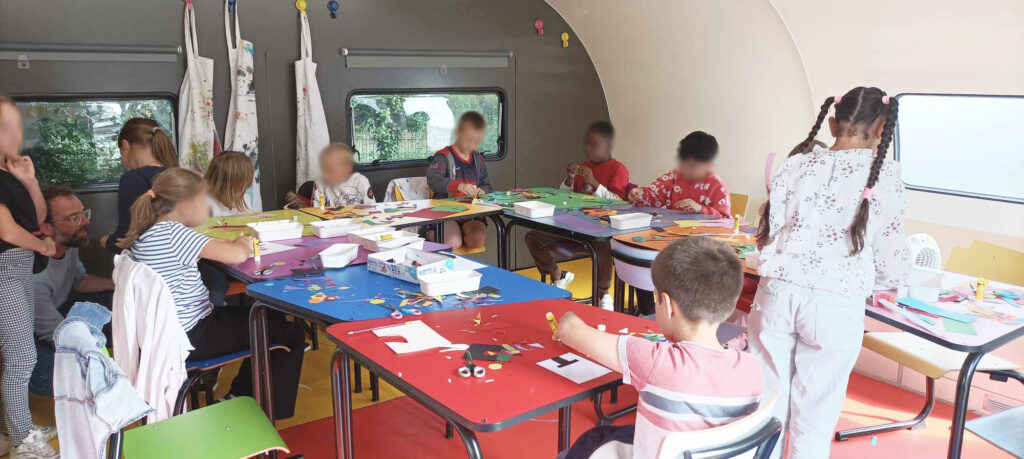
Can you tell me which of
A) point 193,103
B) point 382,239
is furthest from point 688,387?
point 193,103

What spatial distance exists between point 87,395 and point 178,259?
1.15 meters

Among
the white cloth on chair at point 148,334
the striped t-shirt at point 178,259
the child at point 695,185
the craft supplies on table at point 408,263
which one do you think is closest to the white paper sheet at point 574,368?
the craft supplies on table at point 408,263

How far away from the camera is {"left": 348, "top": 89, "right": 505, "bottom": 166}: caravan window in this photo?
615 centimetres

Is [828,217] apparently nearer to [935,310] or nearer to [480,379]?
[935,310]

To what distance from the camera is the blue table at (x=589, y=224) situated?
14.1 ft

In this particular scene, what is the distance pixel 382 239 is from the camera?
11.9 feet

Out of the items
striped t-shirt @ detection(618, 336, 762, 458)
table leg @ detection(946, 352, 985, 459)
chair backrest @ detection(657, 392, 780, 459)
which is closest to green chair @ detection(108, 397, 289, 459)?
striped t-shirt @ detection(618, 336, 762, 458)

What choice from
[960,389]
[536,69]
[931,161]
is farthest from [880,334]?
[536,69]

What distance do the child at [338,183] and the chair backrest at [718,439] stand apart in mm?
4059

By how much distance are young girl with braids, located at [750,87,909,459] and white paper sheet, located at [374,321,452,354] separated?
1321 millimetres

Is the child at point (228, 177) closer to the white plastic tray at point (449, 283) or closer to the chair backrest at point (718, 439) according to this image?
the white plastic tray at point (449, 283)

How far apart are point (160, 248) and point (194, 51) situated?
264 cm

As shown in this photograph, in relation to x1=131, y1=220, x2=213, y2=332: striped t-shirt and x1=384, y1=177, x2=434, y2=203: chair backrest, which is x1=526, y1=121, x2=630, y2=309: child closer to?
x1=384, y1=177, x2=434, y2=203: chair backrest

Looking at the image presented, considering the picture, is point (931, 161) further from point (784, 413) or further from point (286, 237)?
point (286, 237)
